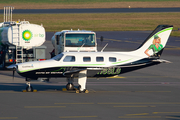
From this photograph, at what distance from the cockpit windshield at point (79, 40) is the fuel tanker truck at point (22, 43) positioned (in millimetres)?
3080

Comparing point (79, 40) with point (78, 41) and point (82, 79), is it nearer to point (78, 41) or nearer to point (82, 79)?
point (78, 41)

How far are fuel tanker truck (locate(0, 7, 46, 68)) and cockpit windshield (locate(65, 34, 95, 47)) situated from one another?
308 centimetres

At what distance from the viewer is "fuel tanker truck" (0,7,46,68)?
30219 mm

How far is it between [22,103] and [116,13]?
8384 cm

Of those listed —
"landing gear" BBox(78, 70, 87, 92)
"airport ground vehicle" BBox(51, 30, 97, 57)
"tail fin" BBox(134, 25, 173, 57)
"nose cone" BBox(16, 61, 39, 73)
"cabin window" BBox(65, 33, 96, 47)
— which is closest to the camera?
"nose cone" BBox(16, 61, 39, 73)

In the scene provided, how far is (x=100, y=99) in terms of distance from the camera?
19156 mm

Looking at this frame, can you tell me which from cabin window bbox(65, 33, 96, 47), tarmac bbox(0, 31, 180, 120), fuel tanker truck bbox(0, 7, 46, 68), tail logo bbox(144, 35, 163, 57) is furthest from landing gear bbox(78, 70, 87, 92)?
fuel tanker truck bbox(0, 7, 46, 68)

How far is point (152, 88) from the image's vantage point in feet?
75.7

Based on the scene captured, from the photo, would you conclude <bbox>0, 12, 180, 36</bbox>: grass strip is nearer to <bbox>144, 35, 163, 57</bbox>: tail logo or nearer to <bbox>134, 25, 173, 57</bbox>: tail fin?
<bbox>134, 25, 173, 57</bbox>: tail fin

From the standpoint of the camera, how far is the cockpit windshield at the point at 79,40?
2805 cm

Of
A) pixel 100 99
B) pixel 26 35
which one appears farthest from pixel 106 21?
pixel 100 99

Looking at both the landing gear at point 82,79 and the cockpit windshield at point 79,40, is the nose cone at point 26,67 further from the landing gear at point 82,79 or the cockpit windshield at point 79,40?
the cockpit windshield at point 79,40

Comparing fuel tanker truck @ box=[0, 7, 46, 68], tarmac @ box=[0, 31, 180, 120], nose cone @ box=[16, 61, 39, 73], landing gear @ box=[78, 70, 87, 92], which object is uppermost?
fuel tanker truck @ box=[0, 7, 46, 68]

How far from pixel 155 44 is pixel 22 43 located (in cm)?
1251
